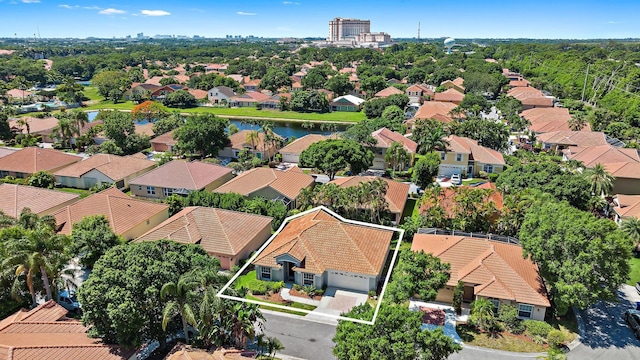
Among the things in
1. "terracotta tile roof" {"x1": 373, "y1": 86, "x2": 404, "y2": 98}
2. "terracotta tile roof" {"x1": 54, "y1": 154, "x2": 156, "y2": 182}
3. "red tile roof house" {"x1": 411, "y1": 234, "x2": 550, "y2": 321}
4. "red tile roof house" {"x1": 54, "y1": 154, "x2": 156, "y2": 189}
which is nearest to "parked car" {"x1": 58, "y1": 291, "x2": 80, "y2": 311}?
"red tile roof house" {"x1": 54, "y1": 154, "x2": 156, "y2": 189}

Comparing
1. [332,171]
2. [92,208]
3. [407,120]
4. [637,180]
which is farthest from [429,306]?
[407,120]

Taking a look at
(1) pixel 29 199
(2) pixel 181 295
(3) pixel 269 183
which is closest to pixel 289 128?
(3) pixel 269 183

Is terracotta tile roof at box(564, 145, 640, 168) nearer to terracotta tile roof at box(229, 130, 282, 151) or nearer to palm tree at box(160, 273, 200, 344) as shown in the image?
terracotta tile roof at box(229, 130, 282, 151)

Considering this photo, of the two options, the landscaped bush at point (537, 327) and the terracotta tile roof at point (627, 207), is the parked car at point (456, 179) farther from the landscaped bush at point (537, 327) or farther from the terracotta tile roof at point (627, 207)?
the landscaped bush at point (537, 327)

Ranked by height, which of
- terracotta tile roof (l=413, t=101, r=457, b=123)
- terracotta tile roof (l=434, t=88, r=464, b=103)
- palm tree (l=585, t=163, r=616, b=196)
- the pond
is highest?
terracotta tile roof (l=434, t=88, r=464, b=103)

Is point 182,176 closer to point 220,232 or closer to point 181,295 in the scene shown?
point 220,232

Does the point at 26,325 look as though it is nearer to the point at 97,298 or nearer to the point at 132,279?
the point at 97,298

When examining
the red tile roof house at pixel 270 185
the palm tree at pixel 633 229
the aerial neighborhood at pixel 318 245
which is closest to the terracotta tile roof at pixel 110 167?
the aerial neighborhood at pixel 318 245
